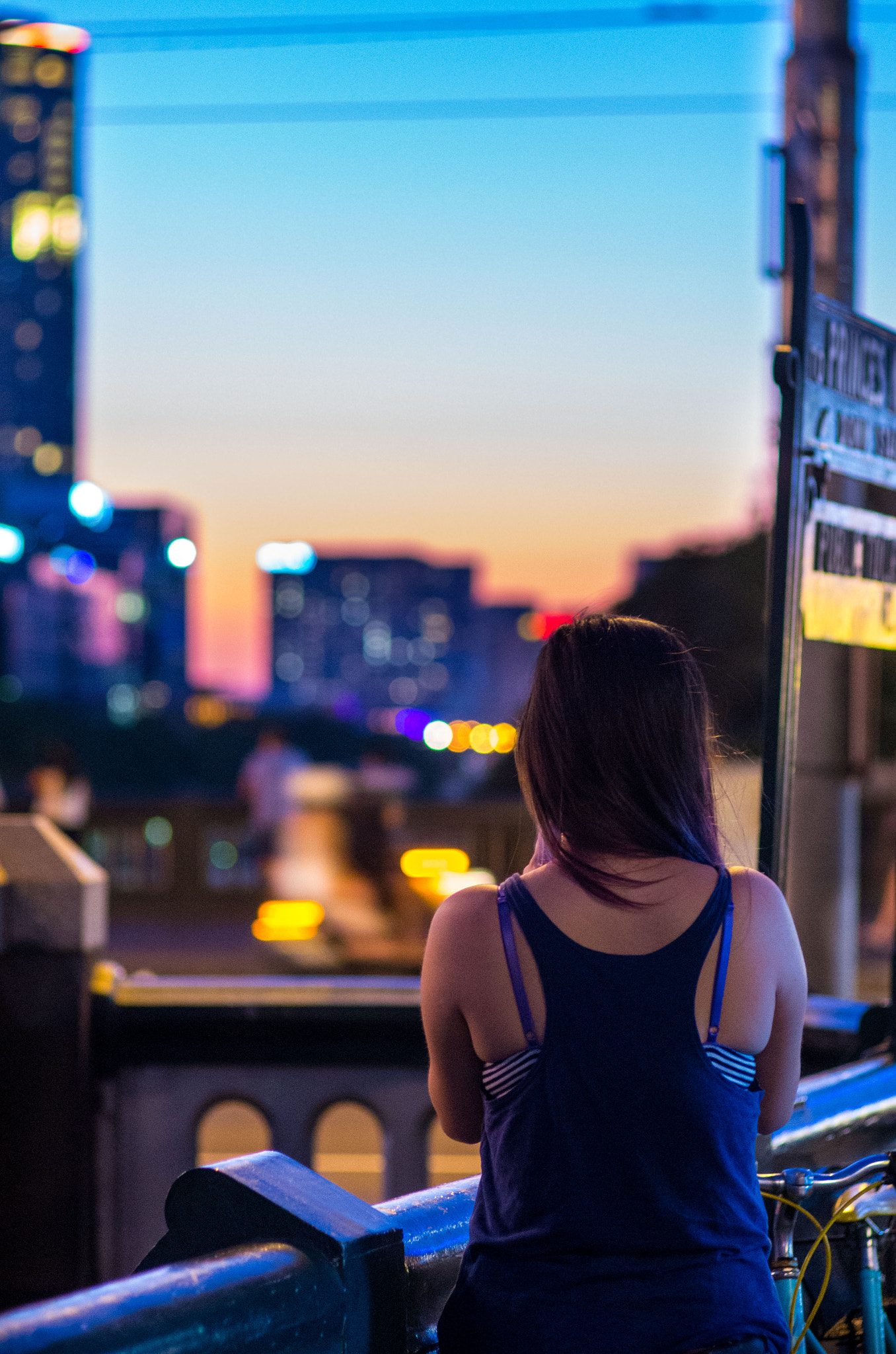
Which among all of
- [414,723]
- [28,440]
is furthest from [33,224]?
[28,440]

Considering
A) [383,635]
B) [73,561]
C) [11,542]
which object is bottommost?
[383,635]

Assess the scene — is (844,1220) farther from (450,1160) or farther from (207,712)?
(207,712)

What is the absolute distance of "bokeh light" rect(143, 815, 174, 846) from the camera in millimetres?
17578

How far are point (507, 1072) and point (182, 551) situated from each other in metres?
6.78

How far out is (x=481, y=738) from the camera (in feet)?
138

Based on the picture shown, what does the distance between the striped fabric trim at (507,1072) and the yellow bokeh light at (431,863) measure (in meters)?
12.4

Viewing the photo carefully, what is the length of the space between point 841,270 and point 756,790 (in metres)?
2.67

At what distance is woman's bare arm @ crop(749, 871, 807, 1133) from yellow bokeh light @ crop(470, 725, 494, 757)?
36224 millimetres

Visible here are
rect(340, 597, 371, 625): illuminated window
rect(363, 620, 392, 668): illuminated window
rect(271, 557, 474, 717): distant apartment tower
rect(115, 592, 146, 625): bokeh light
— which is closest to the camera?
rect(115, 592, 146, 625): bokeh light

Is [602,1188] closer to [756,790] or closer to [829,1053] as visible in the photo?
[756,790]

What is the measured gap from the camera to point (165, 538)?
43.4 feet

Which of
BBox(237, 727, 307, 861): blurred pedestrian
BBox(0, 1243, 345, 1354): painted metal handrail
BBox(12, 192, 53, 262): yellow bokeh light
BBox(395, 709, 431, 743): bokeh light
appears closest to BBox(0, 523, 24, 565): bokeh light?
BBox(12, 192, 53, 262): yellow bokeh light

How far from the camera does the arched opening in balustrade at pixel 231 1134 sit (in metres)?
8.03

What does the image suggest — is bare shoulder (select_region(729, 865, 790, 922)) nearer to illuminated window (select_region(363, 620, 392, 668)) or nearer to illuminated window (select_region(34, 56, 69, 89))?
illuminated window (select_region(34, 56, 69, 89))
